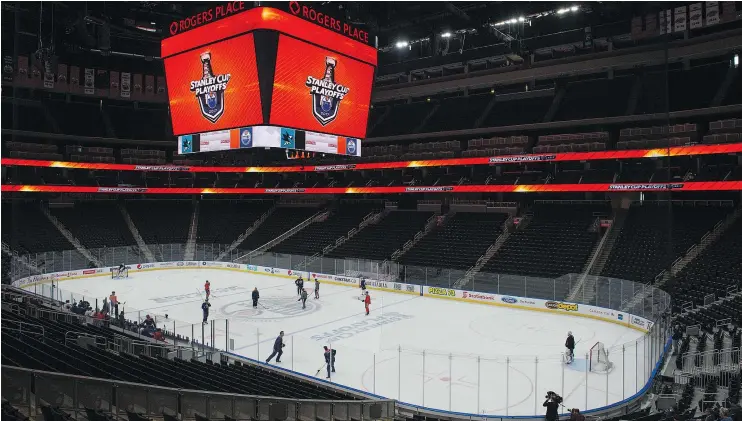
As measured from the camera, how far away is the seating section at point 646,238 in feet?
89.8

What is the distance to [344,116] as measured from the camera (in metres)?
25.4

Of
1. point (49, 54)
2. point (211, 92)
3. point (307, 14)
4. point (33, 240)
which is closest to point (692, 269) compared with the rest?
point (307, 14)

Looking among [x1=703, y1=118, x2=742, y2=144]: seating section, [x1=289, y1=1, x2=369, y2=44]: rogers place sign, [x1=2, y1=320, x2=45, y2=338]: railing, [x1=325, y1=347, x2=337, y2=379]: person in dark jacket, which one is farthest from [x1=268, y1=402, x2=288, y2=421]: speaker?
[x1=703, y1=118, x2=742, y2=144]: seating section

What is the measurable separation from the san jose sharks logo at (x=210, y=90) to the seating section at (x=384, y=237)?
61.5ft

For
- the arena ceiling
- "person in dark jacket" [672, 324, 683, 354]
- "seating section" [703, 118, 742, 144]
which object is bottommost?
"person in dark jacket" [672, 324, 683, 354]

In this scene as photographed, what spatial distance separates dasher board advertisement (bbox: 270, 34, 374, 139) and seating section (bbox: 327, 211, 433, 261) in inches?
599

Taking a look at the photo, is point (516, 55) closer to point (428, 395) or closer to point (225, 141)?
point (225, 141)

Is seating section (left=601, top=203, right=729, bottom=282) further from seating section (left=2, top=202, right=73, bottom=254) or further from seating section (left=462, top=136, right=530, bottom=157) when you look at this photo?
seating section (left=2, top=202, right=73, bottom=254)

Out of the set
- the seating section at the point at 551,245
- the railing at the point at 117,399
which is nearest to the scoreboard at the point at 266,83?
the seating section at the point at 551,245

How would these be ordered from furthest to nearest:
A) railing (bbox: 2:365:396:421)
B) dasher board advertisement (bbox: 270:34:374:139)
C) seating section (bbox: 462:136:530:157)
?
seating section (bbox: 462:136:530:157)
dasher board advertisement (bbox: 270:34:374:139)
railing (bbox: 2:365:396:421)

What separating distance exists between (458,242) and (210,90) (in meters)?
21.1

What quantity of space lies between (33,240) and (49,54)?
14942 millimetres

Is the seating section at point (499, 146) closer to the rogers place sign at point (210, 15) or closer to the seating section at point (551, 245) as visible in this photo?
the seating section at point (551, 245)

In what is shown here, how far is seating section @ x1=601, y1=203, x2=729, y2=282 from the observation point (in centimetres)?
2736
